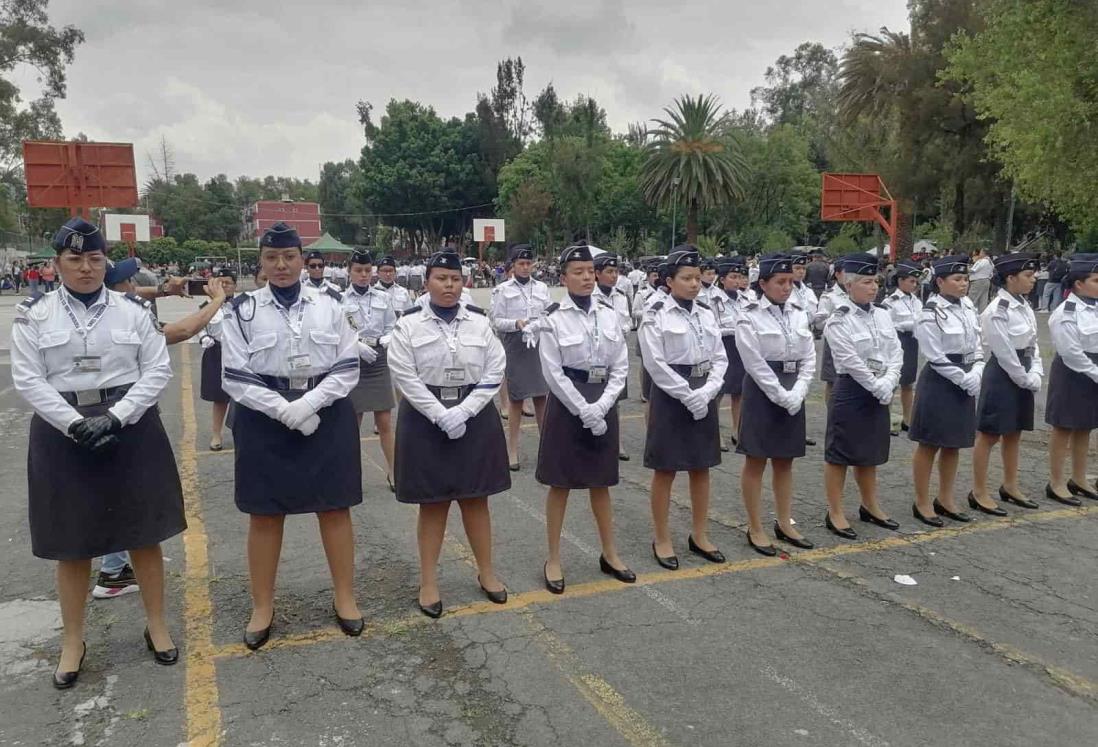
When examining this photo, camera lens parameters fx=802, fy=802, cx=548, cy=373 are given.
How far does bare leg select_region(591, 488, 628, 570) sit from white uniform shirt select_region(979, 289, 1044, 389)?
11.7ft

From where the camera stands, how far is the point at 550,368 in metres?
4.86

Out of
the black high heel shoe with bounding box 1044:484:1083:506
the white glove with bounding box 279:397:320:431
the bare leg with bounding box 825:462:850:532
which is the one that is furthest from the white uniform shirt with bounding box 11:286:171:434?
the black high heel shoe with bounding box 1044:484:1083:506

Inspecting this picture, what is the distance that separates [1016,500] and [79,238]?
6.88 meters

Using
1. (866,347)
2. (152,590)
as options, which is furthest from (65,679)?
(866,347)

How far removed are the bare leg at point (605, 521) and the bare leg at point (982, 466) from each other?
3.26 m

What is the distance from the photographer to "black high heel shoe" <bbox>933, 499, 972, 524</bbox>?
20.4ft

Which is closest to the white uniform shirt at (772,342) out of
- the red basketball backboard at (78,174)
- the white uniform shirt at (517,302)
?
the white uniform shirt at (517,302)

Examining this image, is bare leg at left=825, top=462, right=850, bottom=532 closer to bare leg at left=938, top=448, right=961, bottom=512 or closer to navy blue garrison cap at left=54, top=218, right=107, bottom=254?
bare leg at left=938, top=448, right=961, bottom=512

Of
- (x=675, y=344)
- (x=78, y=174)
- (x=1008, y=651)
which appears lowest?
(x=1008, y=651)

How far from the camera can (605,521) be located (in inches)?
200

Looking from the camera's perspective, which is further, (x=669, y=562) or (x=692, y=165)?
(x=692, y=165)

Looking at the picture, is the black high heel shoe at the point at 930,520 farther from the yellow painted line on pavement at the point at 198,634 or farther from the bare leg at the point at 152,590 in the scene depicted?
the bare leg at the point at 152,590

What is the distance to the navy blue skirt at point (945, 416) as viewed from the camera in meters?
→ 5.99

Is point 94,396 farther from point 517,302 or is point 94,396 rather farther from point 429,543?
point 517,302
